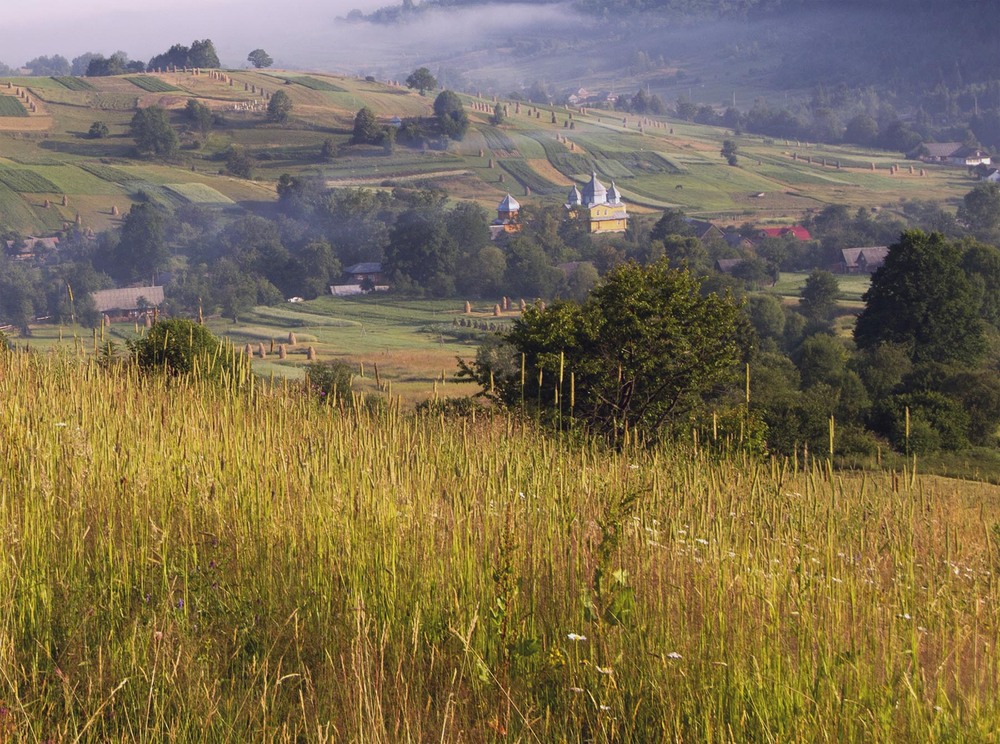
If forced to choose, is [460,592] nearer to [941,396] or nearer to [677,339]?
[677,339]

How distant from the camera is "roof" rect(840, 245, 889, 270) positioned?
124 metres

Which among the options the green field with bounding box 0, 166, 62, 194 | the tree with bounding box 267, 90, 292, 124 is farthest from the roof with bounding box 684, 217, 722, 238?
the green field with bounding box 0, 166, 62, 194

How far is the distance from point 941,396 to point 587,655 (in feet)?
133

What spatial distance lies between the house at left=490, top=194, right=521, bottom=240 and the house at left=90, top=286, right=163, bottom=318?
43.2 metres

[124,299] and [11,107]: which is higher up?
[11,107]

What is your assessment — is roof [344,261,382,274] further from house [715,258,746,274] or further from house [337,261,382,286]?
house [715,258,746,274]

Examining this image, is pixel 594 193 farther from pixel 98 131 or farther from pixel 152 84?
pixel 152 84

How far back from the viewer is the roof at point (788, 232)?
136125 mm

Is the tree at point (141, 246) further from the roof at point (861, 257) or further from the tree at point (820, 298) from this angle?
the roof at point (861, 257)

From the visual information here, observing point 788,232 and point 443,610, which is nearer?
point 443,610

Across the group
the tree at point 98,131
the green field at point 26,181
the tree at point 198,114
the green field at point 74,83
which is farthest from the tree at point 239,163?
the green field at point 74,83

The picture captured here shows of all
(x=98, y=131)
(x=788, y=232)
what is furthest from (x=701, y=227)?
(x=98, y=131)

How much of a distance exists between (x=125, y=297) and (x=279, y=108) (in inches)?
2417

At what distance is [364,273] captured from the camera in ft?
433
